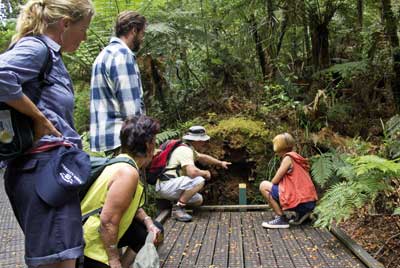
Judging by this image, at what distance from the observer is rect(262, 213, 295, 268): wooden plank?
11.9 ft

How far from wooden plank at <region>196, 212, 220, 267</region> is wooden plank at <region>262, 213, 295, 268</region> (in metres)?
0.57

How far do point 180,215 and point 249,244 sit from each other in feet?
3.82

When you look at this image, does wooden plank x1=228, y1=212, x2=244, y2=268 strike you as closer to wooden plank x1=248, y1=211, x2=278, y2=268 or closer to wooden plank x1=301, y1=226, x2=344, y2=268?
wooden plank x1=248, y1=211, x2=278, y2=268

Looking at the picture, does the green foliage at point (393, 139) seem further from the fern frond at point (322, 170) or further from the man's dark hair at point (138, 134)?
the man's dark hair at point (138, 134)

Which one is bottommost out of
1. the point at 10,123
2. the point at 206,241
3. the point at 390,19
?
the point at 206,241

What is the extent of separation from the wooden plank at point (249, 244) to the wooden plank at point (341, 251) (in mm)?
697

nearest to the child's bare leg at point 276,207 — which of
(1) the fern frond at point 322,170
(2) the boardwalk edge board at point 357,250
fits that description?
(1) the fern frond at point 322,170

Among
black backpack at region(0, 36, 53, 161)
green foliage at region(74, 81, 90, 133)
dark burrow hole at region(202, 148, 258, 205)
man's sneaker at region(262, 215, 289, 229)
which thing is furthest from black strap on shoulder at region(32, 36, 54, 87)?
green foliage at region(74, 81, 90, 133)

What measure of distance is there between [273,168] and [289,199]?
1319 millimetres

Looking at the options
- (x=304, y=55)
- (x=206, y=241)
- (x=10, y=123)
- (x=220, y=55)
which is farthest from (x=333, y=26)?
(x=10, y=123)

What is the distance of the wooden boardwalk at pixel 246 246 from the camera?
11.9 ft

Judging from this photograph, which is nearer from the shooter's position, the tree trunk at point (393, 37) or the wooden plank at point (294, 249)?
Answer: the wooden plank at point (294, 249)

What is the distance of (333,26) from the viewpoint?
28.6ft

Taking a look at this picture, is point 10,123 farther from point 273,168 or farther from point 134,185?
point 273,168
